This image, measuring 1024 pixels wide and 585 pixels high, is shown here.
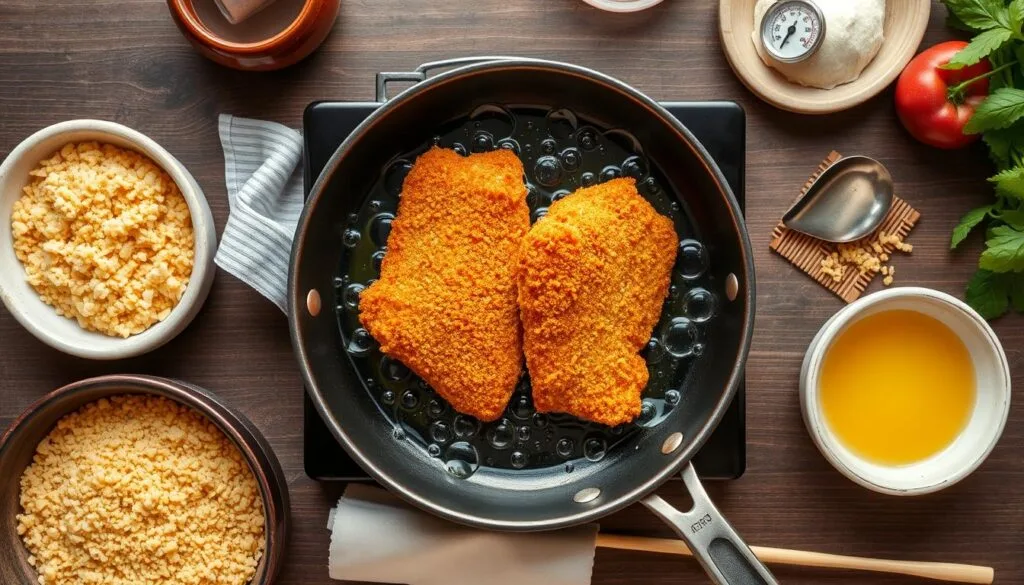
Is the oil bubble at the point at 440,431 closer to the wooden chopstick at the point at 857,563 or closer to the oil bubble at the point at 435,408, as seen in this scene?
the oil bubble at the point at 435,408

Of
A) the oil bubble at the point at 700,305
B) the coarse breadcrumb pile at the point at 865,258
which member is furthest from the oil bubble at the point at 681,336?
the coarse breadcrumb pile at the point at 865,258

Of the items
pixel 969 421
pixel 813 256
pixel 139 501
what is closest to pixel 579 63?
pixel 813 256

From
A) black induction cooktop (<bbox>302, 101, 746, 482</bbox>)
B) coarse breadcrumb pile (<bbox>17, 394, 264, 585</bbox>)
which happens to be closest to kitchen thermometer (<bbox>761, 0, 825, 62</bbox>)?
black induction cooktop (<bbox>302, 101, 746, 482</bbox>)

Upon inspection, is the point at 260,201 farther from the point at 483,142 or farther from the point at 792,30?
the point at 792,30

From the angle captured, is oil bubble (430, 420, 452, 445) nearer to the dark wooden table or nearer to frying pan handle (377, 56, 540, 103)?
the dark wooden table

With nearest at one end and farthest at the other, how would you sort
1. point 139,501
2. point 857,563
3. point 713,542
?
point 713,542 → point 139,501 → point 857,563

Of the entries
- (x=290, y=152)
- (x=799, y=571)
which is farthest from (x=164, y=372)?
(x=799, y=571)

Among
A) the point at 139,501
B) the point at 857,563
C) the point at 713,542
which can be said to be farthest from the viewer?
the point at 857,563

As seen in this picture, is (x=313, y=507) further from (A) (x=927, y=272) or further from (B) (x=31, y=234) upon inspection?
(A) (x=927, y=272)
